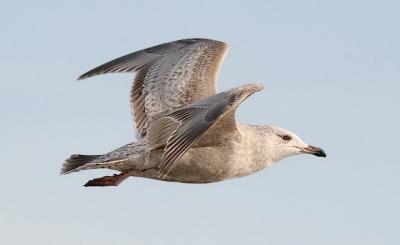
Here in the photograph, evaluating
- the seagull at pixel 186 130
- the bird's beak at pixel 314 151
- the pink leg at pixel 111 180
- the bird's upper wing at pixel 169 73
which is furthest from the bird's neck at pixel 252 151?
the pink leg at pixel 111 180

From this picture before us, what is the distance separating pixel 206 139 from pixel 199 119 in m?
1.13

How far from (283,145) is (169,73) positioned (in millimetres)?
2127

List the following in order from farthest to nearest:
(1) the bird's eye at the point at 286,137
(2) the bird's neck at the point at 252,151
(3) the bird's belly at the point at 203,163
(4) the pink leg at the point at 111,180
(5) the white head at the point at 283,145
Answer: (1) the bird's eye at the point at 286,137, (5) the white head at the point at 283,145, (4) the pink leg at the point at 111,180, (2) the bird's neck at the point at 252,151, (3) the bird's belly at the point at 203,163

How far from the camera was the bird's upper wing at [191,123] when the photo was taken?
1153 centimetres

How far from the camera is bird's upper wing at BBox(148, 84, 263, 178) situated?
11531 millimetres

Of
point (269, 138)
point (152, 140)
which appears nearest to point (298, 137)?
point (269, 138)

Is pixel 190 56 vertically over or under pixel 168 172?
over

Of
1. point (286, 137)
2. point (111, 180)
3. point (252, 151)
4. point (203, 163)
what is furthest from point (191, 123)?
point (286, 137)

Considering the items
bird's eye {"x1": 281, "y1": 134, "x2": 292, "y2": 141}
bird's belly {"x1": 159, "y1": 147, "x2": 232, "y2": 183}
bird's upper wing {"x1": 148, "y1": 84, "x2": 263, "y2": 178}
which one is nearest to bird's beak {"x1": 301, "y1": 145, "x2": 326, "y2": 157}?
bird's eye {"x1": 281, "y1": 134, "x2": 292, "y2": 141}

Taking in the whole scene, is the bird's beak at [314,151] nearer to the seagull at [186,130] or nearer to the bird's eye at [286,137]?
the seagull at [186,130]

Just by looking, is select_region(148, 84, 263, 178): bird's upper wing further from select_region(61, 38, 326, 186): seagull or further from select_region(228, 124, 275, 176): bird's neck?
select_region(228, 124, 275, 176): bird's neck

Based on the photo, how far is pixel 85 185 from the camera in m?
14.0

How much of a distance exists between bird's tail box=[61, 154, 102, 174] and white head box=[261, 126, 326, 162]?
7.80 ft

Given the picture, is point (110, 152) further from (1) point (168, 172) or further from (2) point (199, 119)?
(2) point (199, 119)
